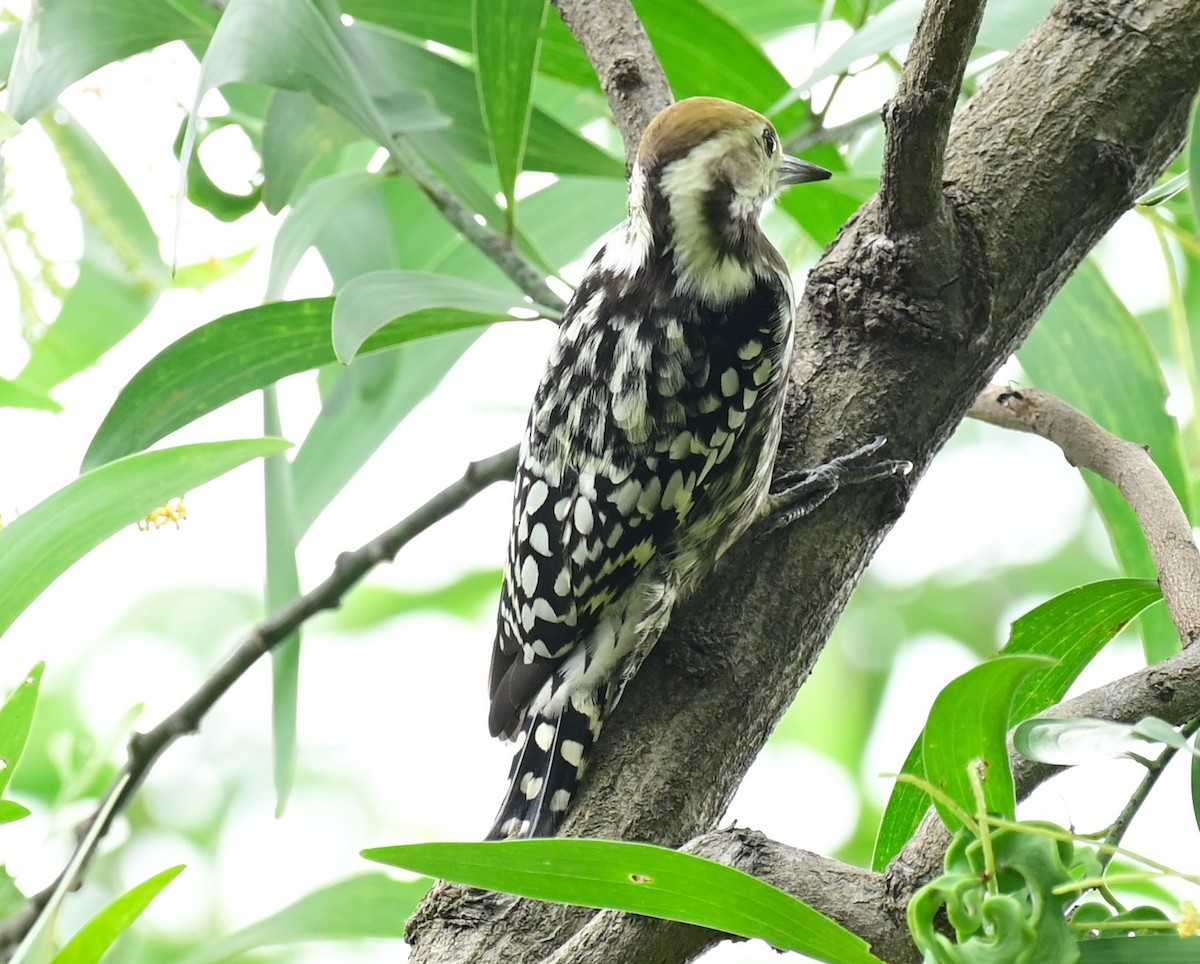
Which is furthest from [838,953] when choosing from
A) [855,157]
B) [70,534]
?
[855,157]

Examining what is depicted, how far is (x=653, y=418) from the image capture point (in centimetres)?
173

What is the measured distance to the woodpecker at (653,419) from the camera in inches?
65.5

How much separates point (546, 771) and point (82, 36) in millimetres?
1083

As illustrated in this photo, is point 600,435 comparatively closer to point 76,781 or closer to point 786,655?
point 786,655

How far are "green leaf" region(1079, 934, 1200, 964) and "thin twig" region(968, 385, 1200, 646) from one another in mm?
305

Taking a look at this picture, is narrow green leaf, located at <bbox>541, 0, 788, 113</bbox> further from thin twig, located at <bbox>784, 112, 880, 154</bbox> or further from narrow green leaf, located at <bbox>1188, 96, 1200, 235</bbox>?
narrow green leaf, located at <bbox>1188, 96, 1200, 235</bbox>

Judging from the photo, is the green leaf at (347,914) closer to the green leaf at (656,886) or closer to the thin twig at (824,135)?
the green leaf at (656,886)

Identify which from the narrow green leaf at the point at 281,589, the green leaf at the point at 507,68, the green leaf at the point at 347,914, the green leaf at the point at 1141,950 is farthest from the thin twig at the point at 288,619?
the green leaf at the point at 1141,950

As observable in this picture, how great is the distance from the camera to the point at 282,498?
67.9 inches

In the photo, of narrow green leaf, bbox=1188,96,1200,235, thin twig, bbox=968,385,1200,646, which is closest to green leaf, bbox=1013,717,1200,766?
thin twig, bbox=968,385,1200,646

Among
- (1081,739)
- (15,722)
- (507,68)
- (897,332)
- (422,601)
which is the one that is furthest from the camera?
(422,601)

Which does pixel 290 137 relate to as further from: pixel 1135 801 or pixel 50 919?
pixel 1135 801

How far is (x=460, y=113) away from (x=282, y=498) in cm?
64

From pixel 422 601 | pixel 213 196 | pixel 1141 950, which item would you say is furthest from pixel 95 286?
pixel 422 601
